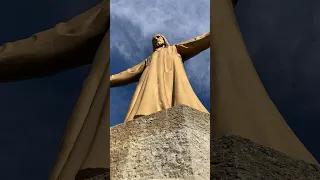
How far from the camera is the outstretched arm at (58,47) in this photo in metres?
3.33

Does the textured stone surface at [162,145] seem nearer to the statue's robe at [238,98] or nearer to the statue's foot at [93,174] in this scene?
the statue's robe at [238,98]

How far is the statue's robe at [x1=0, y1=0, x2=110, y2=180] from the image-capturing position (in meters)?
3.01

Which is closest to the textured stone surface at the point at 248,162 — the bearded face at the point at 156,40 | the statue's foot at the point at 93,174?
→ the statue's foot at the point at 93,174

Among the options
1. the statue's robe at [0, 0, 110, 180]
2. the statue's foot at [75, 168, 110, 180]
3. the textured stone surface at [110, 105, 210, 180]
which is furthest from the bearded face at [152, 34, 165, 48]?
the statue's foot at [75, 168, 110, 180]

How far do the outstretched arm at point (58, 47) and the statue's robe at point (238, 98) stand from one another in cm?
57

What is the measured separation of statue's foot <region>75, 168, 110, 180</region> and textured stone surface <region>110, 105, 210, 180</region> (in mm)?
699

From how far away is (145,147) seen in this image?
3969 millimetres

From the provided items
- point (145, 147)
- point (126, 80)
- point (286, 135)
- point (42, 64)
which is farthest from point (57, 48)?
point (286, 135)

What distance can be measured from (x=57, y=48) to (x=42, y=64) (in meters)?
0.11

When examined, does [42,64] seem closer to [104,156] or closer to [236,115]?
[104,156]

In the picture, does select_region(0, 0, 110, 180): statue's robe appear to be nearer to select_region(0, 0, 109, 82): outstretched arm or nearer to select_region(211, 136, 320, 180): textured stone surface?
select_region(0, 0, 109, 82): outstretched arm

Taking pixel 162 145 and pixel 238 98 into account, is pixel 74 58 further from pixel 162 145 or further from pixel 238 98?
pixel 238 98

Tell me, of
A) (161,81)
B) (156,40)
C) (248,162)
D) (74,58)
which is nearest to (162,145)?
(74,58)

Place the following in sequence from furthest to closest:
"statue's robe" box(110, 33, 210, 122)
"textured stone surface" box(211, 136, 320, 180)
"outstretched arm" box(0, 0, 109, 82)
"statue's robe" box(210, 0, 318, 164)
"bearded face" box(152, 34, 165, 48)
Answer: "statue's robe" box(110, 33, 210, 122)
"outstretched arm" box(0, 0, 109, 82)
"bearded face" box(152, 34, 165, 48)
"statue's robe" box(210, 0, 318, 164)
"textured stone surface" box(211, 136, 320, 180)
